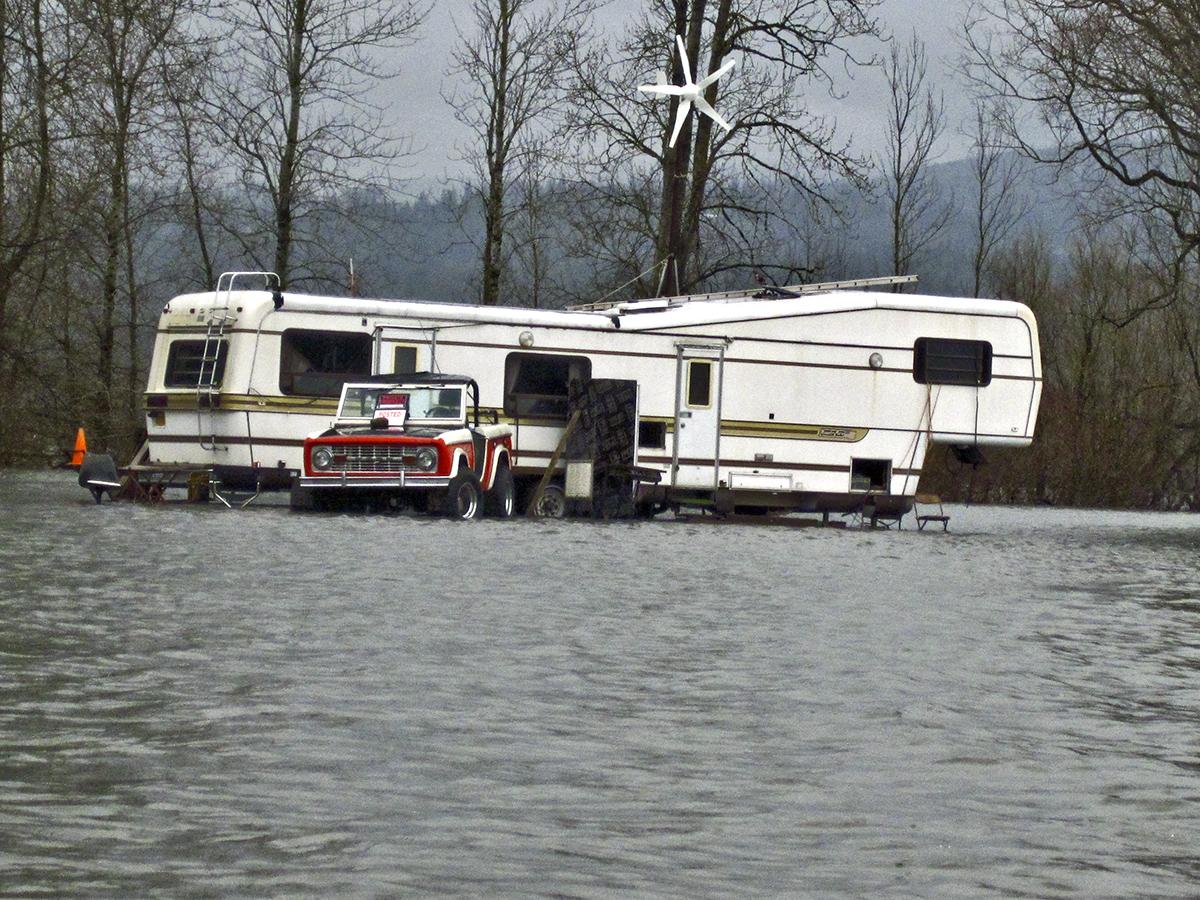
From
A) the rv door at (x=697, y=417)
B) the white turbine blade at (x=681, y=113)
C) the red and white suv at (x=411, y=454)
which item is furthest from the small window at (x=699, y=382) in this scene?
the white turbine blade at (x=681, y=113)

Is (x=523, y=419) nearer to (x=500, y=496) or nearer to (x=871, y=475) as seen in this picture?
(x=500, y=496)

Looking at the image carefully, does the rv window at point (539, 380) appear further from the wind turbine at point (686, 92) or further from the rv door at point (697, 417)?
the wind turbine at point (686, 92)

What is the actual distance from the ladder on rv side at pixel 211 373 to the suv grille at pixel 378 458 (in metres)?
3.19

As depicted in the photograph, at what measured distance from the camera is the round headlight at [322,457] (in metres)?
26.0

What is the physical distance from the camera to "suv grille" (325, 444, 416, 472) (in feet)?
84.7

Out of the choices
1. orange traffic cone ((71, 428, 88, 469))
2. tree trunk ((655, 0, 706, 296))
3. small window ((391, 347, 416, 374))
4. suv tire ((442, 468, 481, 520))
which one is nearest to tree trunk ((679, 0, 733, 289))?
tree trunk ((655, 0, 706, 296))

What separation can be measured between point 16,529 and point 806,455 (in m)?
14.3

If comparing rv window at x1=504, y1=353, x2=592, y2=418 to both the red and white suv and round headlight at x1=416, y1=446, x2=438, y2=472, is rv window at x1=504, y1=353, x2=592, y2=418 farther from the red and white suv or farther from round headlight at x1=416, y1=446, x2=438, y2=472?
round headlight at x1=416, y1=446, x2=438, y2=472

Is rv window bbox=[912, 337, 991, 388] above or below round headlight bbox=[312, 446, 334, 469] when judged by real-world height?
above

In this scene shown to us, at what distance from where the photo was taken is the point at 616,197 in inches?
1761

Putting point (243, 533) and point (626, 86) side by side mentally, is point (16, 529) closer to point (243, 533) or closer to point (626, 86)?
point (243, 533)

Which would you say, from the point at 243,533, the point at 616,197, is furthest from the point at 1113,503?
the point at 243,533

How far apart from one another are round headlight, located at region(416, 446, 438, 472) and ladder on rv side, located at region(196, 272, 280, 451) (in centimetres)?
397

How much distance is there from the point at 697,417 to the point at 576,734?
22.4 meters
